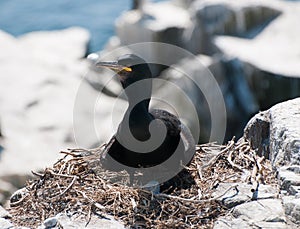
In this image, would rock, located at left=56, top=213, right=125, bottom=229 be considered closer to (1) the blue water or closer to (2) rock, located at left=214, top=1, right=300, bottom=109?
(2) rock, located at left=214, top=1, right=300, bottom=109

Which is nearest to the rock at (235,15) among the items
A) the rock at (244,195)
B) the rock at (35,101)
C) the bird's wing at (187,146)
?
the rock at (35,101)

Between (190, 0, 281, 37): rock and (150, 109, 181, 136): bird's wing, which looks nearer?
(150, 109, 181, 136): bird's wing

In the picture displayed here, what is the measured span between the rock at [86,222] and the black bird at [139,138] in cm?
72

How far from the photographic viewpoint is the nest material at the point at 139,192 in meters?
4.33

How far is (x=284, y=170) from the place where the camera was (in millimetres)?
4312

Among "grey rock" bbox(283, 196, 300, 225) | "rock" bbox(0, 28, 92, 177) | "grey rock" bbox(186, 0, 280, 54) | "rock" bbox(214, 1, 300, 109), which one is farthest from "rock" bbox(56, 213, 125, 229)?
"grey rock" bbox(186, 0, 280, 54)

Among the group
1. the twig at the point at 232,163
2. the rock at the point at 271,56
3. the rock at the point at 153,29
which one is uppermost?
the twig at the point at 232,163

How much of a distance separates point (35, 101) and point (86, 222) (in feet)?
29.6

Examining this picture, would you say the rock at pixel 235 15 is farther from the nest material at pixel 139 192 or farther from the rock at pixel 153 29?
the nest material at pixel 139 192

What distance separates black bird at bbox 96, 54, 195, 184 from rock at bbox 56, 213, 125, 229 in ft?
2.35

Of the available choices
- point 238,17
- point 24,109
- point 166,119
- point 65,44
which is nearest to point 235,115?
point 238,17

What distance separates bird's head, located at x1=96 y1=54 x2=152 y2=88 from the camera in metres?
4.93

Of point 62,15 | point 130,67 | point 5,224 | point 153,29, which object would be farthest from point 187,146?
point 62,15

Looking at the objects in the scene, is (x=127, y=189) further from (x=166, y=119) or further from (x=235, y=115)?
(x=235, y=115)
